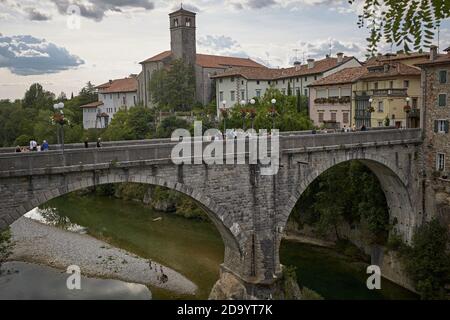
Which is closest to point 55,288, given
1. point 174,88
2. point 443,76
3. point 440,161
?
point 440,161

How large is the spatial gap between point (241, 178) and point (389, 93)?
19.8 m

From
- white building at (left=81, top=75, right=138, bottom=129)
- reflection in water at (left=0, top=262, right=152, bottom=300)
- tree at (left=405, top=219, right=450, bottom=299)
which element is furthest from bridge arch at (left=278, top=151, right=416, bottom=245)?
white building at (left=81, top=75, right=138, bottom=129)

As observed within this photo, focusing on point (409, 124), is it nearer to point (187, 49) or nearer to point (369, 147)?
point (369, 147)

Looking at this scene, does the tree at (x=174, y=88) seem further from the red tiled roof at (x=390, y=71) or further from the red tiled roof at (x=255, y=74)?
the red tiled roof at (x=390, y=71)

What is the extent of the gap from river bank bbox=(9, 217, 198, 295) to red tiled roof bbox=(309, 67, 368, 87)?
2314 centimetres

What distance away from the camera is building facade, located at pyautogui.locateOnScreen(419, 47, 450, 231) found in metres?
23.5

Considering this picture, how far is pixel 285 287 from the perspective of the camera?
18812mm

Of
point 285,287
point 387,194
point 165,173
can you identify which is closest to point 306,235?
point 387,194

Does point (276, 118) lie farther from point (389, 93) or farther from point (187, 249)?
point (187, 249)

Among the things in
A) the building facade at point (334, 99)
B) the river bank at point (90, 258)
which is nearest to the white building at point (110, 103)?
the building facade at point (334, 99)

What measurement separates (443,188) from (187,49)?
46905 mm

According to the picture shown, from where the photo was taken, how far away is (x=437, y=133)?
79.3ft

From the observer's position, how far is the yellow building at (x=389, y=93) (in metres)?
32.4

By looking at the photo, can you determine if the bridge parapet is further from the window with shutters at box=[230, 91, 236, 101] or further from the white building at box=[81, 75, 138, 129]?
the white building at box=[81, 75, 138, 129]
